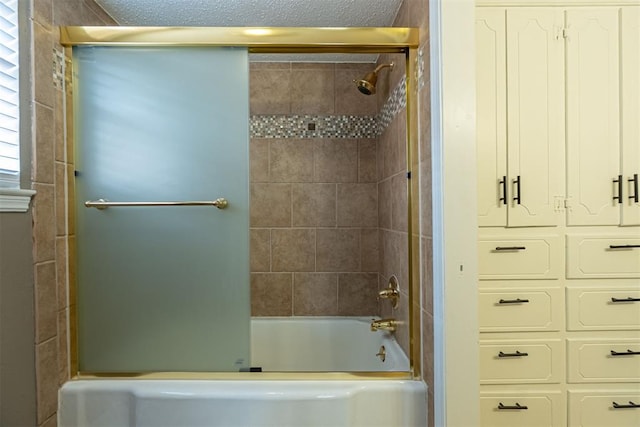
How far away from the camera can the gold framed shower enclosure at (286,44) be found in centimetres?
131

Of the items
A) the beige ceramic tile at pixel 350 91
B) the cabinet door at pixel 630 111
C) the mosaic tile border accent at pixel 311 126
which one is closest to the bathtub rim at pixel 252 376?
the cabinet door at pixel 630 111

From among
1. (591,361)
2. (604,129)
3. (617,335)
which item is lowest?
(591,361)

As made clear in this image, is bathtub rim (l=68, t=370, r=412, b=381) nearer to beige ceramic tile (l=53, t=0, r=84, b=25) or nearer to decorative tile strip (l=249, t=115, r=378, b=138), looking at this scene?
beige ceramic tile (l=53, t=0, r=84, b=25)

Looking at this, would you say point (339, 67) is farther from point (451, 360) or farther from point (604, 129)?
point (451, 360)

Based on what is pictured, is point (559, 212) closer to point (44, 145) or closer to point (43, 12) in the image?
point (44, 145)

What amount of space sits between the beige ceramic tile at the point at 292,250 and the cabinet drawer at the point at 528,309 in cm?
111

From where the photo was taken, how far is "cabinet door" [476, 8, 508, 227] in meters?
1.49

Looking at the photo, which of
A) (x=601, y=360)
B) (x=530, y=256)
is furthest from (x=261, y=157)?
(x=601, y=360)

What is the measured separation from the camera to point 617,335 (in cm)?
153

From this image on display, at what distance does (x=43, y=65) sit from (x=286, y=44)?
2.85ft

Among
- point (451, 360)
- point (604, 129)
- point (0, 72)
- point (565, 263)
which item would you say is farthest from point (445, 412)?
point (0, 72)

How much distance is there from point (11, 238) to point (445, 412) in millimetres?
1479

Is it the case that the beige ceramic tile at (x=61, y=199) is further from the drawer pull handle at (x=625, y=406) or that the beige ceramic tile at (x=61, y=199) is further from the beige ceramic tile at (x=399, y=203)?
the drawer pull handle at (x=625, y=406)

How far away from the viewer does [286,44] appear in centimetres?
133
